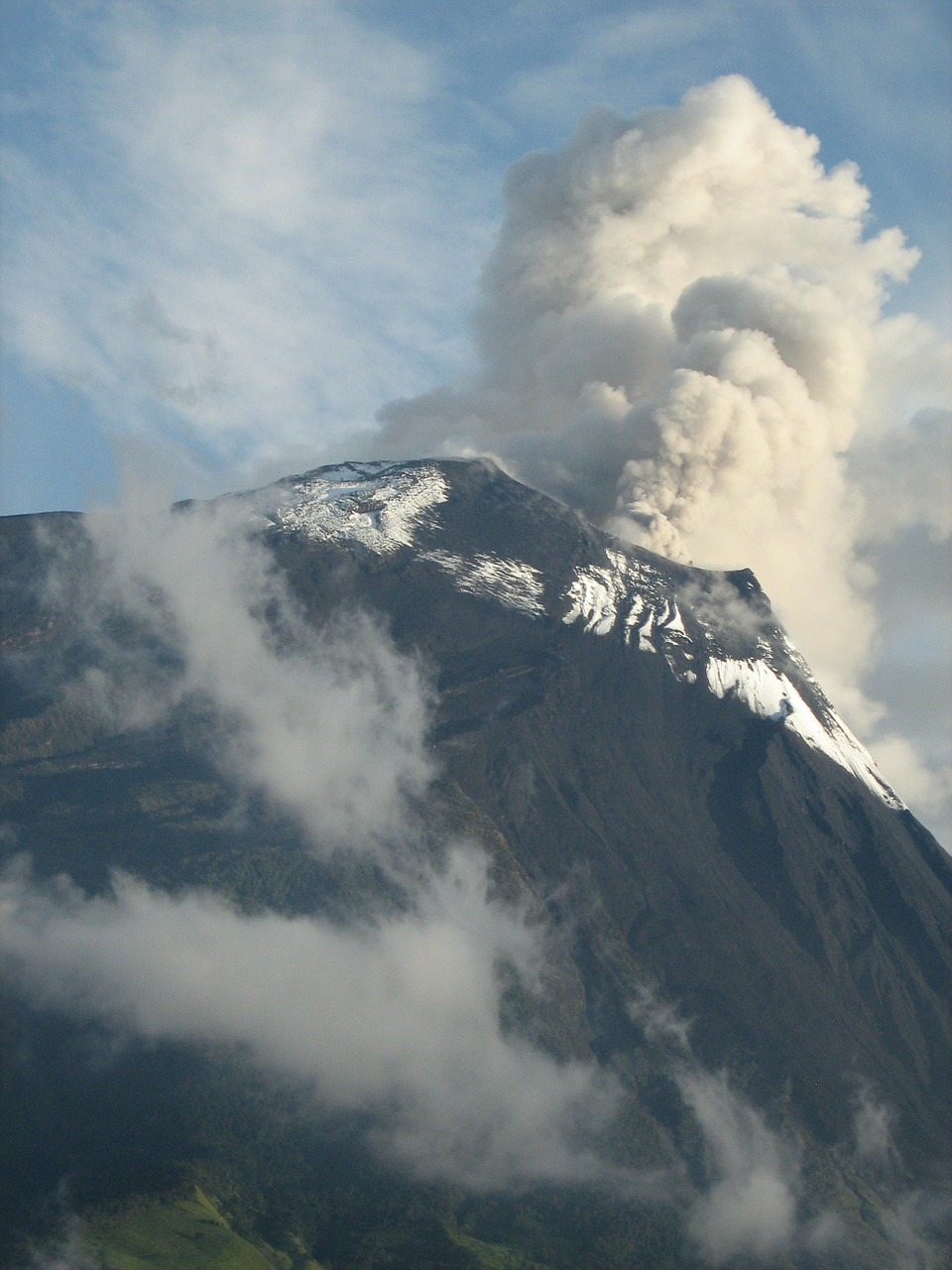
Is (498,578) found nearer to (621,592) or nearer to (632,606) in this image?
(621,592)

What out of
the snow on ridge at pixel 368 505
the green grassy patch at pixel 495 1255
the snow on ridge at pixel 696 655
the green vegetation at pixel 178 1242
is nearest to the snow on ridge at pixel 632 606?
the snow on ridge at pixel 696 655

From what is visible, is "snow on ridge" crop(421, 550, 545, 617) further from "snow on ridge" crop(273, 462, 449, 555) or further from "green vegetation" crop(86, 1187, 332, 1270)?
"green vegetation" crop(86, 1187, 332, 1270)

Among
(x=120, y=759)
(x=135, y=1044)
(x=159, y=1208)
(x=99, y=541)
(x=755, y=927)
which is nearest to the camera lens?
(x=159, y=1208)

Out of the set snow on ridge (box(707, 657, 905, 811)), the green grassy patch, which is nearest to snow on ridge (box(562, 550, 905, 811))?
snow on ridge (box(707, 657, 905, 811))

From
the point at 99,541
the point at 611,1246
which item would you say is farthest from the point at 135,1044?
the point at 99,541

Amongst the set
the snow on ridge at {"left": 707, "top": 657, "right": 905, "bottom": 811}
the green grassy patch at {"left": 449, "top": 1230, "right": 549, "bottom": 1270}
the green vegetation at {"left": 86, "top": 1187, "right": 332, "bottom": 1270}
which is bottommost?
the green vegetation at {"left": 86, "top": 1187, "right": 332, "bottom": 1270}

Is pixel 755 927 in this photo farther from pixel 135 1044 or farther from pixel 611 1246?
pixel 135 1044
